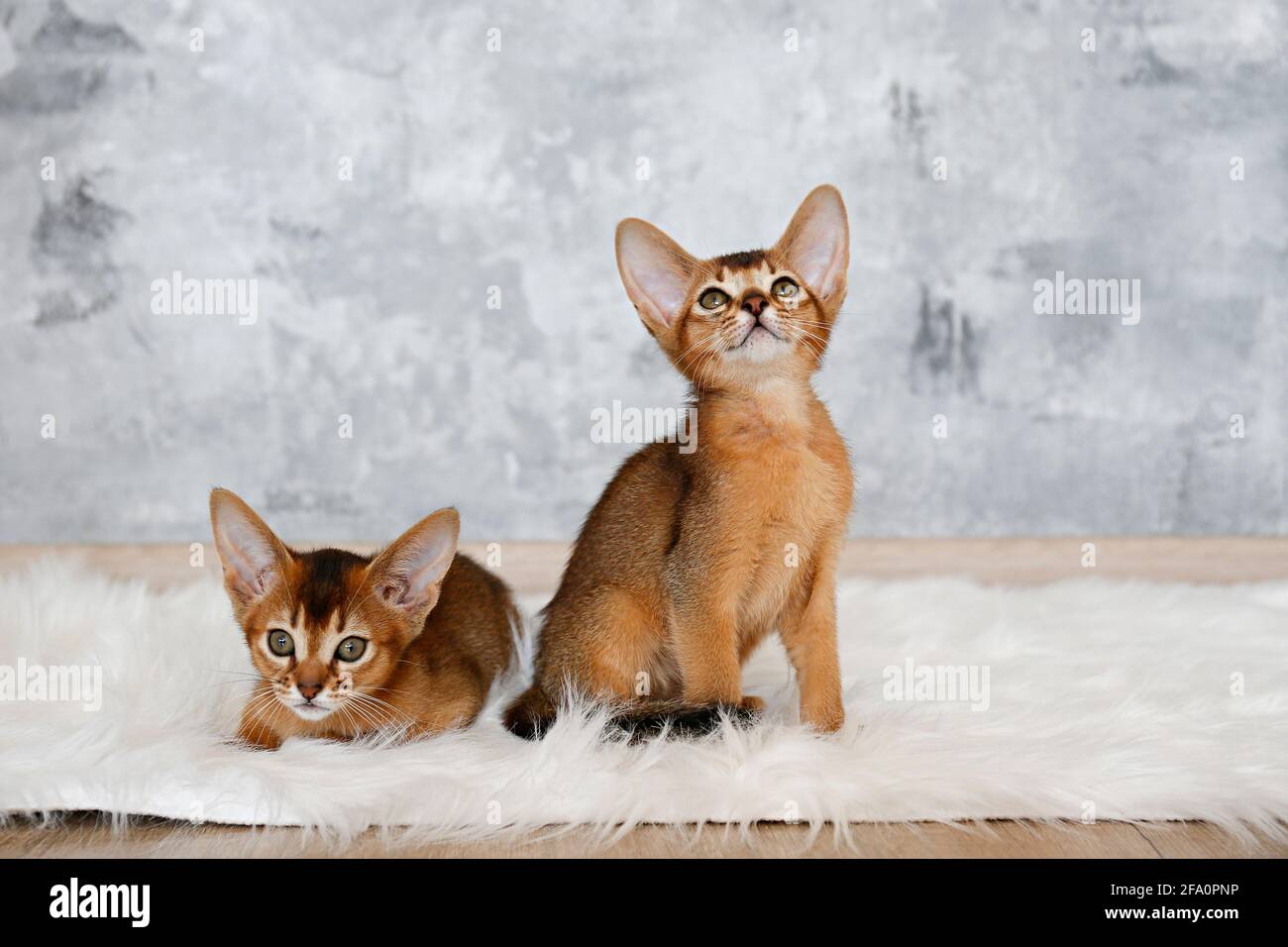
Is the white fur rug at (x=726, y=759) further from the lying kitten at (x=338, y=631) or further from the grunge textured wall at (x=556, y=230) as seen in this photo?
the grunge textured wall at (x=556, y=230)

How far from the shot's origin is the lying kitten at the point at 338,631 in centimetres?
148

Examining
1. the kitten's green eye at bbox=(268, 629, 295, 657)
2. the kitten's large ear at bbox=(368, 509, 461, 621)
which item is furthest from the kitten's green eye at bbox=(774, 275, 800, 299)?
the kitten's green eye at bbox=(268, 629, 295, 657)

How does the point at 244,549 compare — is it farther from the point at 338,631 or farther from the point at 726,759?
the point at 726,759

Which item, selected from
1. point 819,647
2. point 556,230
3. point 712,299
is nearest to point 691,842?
point 819,647

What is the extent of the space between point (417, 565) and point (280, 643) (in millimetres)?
200

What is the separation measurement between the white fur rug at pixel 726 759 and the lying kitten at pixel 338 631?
6 cm

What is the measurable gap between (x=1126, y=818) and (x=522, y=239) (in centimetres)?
214

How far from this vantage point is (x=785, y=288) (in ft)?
4.96

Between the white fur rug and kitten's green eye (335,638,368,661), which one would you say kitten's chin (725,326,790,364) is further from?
kitten's green eye (335,638,368,661)

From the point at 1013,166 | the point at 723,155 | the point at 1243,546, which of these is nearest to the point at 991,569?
the point at 1243,546

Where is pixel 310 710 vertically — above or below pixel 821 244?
below

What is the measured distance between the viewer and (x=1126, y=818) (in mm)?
1317

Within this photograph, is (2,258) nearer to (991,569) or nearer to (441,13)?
(441,13)

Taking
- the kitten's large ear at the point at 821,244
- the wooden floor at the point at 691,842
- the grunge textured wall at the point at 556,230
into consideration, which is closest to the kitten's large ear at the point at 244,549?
the wooden floor at the point at 691,842
